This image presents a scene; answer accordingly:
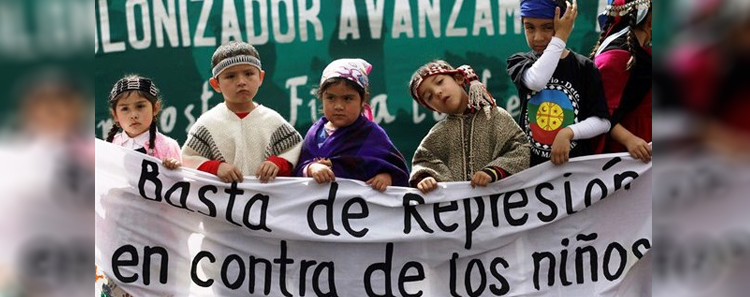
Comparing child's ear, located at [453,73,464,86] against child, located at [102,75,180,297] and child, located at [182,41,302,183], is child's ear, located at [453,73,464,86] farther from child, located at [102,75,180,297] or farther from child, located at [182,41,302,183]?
child, located at [102,75,180,297]

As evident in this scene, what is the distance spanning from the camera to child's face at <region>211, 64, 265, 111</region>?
4574 millimetres

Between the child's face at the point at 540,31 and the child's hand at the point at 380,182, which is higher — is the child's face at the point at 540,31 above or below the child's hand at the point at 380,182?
above

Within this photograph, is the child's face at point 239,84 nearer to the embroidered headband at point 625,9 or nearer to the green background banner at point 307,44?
the green background banner at point 307,44

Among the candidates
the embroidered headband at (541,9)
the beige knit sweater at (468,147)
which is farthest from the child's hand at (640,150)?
the embroidered headband at (541,9)

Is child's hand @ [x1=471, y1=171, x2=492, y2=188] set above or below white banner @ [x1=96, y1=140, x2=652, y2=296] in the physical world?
above

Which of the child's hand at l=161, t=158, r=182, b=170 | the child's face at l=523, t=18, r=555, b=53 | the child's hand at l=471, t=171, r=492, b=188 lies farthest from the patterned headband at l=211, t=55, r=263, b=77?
the child's face at l=523, t=18, r=555, b=53

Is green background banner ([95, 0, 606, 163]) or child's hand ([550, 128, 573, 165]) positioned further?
green background banner ([95, 0, 606, 163])

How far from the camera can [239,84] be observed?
457 centimetres

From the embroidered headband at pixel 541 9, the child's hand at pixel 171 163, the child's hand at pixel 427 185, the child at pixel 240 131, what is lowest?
the child's hand at pixel 427 185

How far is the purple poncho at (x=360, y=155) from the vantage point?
14.5 feet

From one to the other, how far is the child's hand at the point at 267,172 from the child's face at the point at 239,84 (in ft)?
1.20

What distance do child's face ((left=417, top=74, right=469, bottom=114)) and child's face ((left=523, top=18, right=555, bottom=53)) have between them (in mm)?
398

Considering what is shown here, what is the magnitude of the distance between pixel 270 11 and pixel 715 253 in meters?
3.69

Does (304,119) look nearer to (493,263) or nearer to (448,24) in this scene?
(448,24)
